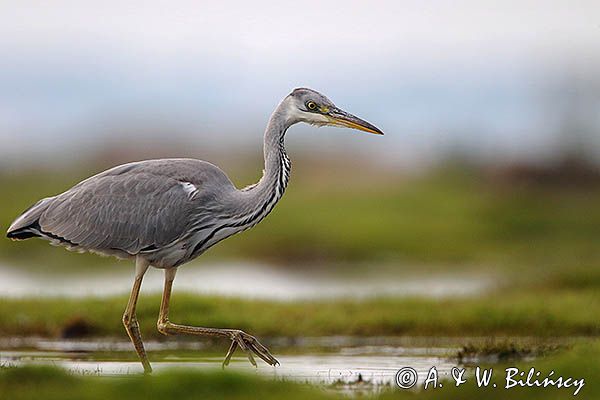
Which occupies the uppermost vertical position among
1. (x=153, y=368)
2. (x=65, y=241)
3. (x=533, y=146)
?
(x=533, y=146)

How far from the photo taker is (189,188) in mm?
10258

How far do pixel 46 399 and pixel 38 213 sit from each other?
11.2 feet

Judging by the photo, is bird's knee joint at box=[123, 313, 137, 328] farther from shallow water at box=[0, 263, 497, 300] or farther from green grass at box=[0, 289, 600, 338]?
shallow water at box=[0, 263, 497, 300]

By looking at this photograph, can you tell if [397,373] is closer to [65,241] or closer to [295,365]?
[295,365]

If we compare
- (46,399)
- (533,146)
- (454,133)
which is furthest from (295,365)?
(454,133)

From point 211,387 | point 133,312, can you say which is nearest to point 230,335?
point 133,312

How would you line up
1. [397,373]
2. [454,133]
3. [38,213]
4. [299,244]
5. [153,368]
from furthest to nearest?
[454,133] → [299,244] → [38,213] → [153,368] → [397,373]

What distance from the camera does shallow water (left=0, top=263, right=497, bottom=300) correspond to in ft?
62.8

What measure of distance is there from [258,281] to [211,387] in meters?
14.0

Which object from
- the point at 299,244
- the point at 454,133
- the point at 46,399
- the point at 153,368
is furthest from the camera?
the point at 454,133

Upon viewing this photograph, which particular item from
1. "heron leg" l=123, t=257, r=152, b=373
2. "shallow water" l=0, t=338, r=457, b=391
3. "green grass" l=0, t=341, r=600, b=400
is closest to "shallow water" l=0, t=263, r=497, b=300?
"shallow water" l=0, t=338, r=457, b=391

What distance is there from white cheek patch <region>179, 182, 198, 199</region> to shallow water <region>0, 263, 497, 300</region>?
7.82m

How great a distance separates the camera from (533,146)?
44.8m

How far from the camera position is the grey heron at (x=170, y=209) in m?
10.2
